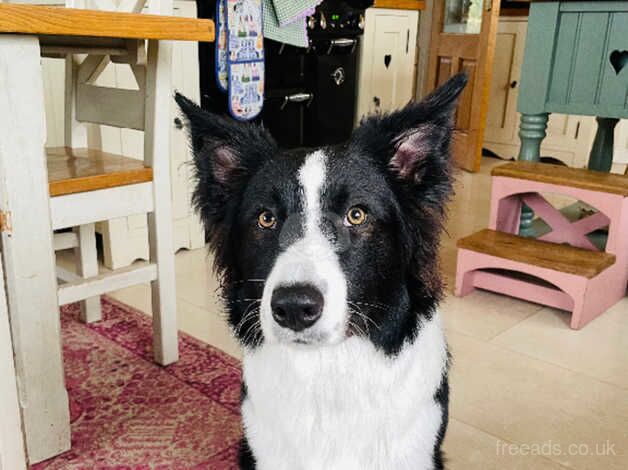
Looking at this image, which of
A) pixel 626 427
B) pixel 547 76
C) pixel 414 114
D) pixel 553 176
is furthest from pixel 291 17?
pixel 626 427

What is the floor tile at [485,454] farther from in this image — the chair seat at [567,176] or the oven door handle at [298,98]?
the oven door handle at [298,98]

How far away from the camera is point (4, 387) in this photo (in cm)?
121

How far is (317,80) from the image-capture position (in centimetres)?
345

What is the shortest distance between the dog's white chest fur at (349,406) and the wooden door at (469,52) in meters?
3.43

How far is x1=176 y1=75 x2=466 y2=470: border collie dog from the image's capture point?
3.56ft

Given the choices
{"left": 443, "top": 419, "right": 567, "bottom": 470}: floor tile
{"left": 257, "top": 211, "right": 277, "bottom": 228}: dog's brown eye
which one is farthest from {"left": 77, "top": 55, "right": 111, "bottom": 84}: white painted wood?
{"left": 443, "top": 419, "right": 567, "bottom": 470}: floor tile

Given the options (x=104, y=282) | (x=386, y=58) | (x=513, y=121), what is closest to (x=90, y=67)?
(x=104, y=282)

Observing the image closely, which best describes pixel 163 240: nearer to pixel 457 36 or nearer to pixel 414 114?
pixel 414 114

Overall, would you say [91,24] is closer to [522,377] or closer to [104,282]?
[104,282]

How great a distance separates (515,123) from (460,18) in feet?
3.28

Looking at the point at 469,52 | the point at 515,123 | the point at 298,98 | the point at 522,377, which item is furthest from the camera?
the point at 515,123

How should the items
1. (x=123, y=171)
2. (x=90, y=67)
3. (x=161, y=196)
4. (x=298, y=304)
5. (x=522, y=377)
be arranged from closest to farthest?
(x=298, y=304) < (x=123, y=171) < (x=161, y=196) < (x=522, y=377) < (x=90, y=67)

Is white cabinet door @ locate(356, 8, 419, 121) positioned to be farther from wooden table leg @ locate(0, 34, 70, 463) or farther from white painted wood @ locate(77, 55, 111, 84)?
wooden table leg @ locate(0, 34, 70, 463)

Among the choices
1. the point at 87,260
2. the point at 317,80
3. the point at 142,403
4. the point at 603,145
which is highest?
the point at 317,80
